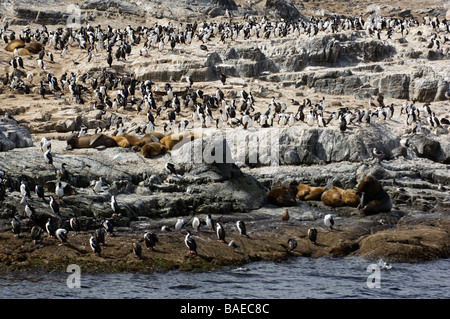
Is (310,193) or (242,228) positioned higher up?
(310,193)

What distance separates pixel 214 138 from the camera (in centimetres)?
2142

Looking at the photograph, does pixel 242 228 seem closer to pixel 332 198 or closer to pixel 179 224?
pixel 179 224

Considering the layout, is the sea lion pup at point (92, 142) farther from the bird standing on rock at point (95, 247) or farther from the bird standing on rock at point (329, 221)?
the bird standing on rock at point (329, 221)

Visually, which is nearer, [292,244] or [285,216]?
[292,244]

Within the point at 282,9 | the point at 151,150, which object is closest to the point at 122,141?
the point at 151,150

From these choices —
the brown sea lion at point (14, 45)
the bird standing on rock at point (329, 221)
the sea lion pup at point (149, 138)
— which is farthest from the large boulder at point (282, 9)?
the bird standing on rock at point (329, 221)

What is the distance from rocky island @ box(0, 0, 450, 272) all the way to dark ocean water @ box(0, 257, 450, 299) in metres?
0.57

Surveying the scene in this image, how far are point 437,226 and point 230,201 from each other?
22.5ft

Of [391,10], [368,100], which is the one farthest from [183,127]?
[391,10]

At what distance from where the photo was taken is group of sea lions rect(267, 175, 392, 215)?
19.9 meters

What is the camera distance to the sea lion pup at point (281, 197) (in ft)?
66.6

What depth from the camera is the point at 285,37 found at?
3981 cm

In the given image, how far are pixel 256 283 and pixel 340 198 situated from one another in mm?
8549

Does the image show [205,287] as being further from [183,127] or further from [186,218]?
[183,127]
